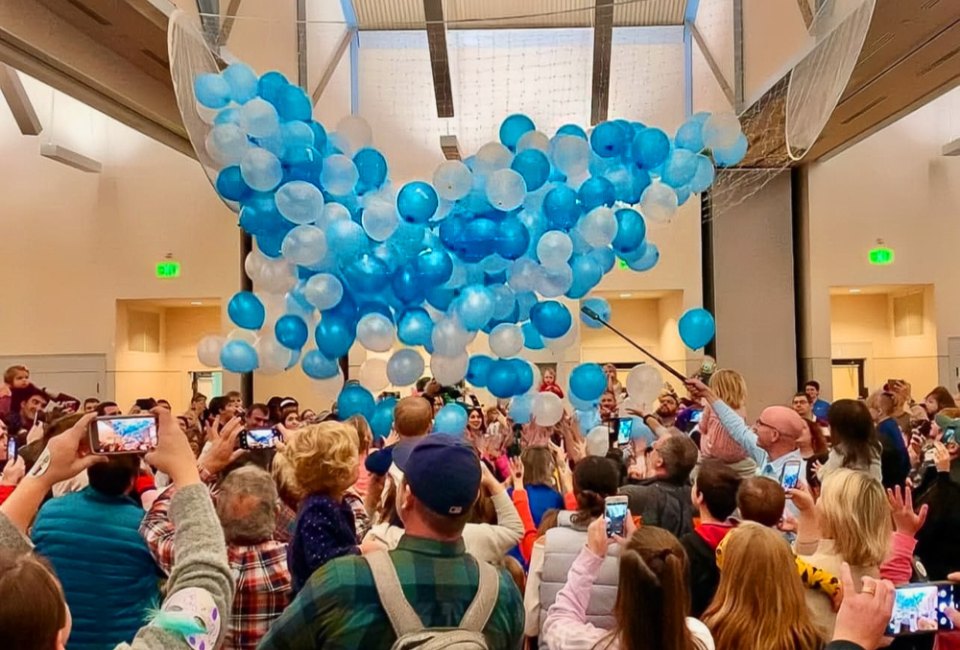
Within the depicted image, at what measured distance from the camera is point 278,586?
2531mm

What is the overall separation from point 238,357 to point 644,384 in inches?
83.5

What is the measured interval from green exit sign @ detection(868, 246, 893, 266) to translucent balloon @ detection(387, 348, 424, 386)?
326 inches

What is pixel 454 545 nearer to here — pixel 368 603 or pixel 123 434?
pixel 368 603

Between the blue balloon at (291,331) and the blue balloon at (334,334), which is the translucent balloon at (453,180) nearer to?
the blue balloon at (334,334)

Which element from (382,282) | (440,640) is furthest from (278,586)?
(382,282)

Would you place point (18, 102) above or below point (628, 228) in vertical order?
above

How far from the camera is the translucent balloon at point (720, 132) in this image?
15.9ft

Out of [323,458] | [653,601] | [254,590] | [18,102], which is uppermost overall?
[18,102]

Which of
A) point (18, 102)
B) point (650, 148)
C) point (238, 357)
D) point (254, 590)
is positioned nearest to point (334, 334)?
point (238, 357)

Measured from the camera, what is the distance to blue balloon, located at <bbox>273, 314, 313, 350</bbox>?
4.68 metres

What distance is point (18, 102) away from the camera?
10.4 metres

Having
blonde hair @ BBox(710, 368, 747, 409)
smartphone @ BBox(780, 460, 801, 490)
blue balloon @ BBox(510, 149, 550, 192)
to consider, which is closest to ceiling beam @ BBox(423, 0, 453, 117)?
blue balloon @ BBox(510, 149, 550, 192)

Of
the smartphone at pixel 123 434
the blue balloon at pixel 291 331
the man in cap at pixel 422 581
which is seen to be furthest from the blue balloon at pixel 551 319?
the smartphone at pixel 123 434

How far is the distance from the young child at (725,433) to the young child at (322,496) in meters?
2.13
